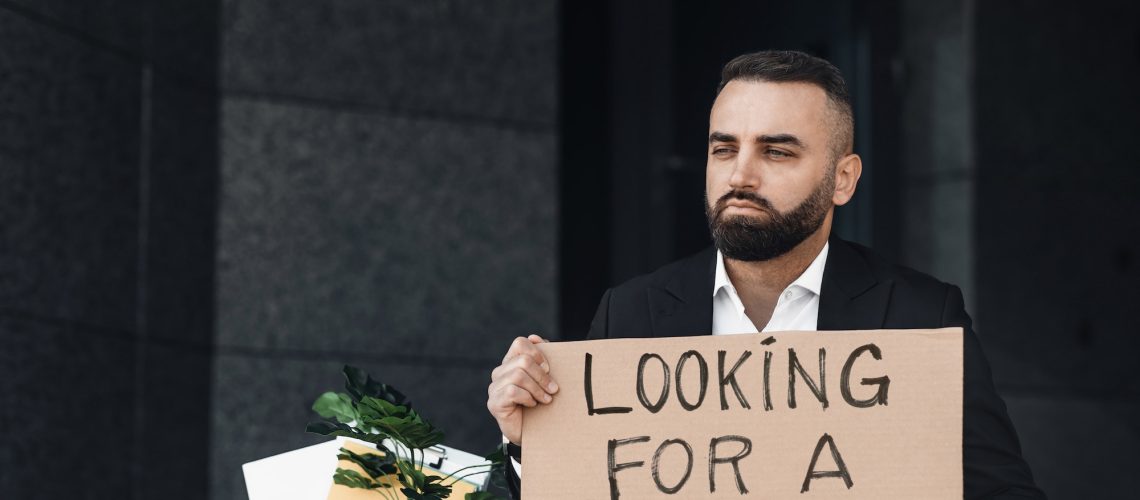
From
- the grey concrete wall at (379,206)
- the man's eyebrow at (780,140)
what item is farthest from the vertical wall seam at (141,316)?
the man's eyebrow at (780,140)

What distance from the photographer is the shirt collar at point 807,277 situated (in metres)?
3.22

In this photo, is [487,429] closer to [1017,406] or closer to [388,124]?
[388,124]

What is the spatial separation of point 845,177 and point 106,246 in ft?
8.77

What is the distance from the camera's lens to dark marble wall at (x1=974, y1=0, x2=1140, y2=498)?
7055mm

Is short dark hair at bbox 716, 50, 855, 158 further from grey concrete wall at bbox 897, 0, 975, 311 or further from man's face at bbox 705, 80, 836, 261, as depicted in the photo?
grey concrete wall at bbox 897, 0, 975, 311

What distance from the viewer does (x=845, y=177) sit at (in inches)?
130

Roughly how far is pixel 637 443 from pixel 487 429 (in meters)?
3.28

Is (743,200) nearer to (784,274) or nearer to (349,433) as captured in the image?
(784,274)

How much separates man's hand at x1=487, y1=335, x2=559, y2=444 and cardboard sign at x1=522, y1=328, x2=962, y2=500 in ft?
0.07

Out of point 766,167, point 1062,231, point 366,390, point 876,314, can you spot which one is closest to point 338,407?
point 366,390

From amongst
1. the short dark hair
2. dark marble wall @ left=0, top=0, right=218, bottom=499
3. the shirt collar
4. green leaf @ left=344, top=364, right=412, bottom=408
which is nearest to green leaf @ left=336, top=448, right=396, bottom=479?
green leaf @ left=344, top=364, right=412, bottom=408

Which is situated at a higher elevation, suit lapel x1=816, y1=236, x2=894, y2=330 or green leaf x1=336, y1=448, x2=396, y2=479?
suit lapel x1=816, y1=236, x2=894, y2=330

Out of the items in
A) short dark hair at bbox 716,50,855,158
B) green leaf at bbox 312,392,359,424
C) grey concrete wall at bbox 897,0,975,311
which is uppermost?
grey concrete wall at bbox 897,0,975,311

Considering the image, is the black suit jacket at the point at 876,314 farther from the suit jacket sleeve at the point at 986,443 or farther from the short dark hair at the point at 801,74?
the short dark hair at the point at 801,74
